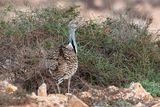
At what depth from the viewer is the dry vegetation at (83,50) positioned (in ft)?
35.7

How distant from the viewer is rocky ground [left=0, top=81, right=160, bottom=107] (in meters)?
9.11

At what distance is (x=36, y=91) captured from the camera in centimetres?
1066

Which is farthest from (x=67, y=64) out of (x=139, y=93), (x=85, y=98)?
(x=139, y=93)

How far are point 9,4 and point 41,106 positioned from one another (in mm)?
3557

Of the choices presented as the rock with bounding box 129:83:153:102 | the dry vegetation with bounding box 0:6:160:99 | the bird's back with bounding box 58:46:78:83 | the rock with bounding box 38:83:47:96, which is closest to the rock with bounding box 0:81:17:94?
the rock with bounding box 38:83:47:96

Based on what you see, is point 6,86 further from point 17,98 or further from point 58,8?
point 58,8

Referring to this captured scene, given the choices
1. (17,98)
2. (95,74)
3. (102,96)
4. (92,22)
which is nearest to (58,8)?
(92,22)

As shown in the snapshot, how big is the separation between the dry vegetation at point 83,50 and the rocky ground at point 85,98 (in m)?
0.47

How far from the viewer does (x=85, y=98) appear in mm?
10227

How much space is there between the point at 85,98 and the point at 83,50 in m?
1.56

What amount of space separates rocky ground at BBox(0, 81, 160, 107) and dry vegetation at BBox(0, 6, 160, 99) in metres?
0.47

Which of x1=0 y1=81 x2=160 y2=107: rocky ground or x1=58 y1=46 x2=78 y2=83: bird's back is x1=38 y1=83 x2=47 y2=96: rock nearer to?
x1=0 y1=81 x2=160 y2=107: rocky ground

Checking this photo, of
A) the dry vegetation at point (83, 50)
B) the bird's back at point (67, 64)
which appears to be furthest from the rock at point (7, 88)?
the bird's back at point (67, 64)

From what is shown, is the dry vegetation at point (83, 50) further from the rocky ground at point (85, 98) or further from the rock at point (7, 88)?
the rock at point (7, 88)
